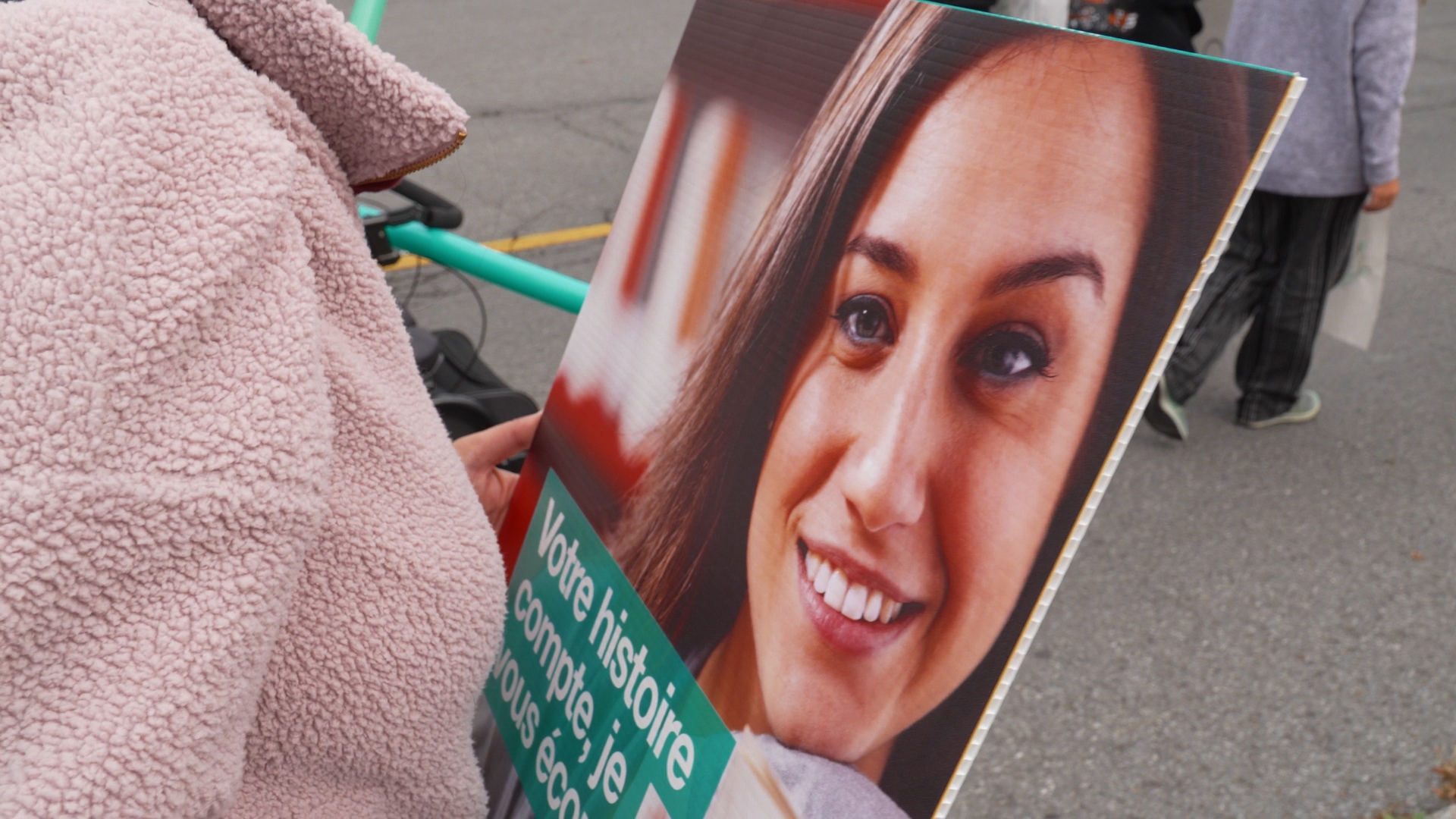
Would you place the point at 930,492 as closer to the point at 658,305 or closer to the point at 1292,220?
the point at 658,305

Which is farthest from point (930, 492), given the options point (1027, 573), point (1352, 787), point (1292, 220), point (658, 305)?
point (1292, 220)

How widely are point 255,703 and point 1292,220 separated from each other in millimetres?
3126

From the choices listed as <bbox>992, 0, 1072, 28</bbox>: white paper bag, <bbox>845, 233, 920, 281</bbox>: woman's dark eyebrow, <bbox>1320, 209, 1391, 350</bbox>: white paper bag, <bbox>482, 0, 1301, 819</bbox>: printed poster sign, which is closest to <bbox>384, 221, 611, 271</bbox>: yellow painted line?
<bbox>1320, 209, 1391, 350</bbox>: white paper bag

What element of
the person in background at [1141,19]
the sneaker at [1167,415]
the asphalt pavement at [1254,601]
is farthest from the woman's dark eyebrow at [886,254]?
the sneaker at [1167,415]

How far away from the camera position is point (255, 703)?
0.71 m

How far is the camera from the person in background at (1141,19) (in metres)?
2.71

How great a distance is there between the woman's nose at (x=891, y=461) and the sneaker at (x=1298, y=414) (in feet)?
10.1

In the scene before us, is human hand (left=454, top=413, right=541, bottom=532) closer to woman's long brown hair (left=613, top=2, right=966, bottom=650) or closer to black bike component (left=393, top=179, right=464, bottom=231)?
woman's long brown hair (left=613, top=2, right=966, bottom=650)

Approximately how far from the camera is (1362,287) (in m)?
3.05

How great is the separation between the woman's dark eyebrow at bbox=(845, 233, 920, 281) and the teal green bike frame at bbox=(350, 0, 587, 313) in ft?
1.62

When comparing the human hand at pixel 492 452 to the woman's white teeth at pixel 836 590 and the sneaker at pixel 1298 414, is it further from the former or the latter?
the sneaker at pixel 1298 414

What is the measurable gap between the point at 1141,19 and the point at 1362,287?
3.15 ft

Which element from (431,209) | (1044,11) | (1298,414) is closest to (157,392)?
(431,209)

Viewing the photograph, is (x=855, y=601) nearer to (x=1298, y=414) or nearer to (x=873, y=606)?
(x=873, y=606)
